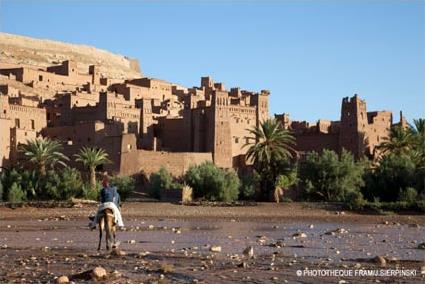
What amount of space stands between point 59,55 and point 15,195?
71145 millimetres

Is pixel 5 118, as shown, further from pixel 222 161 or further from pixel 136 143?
pixel 222 161

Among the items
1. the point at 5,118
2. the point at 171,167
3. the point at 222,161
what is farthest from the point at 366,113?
the point at 5,118

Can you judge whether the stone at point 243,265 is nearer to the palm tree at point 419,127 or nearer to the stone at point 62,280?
the stone at point 62,280

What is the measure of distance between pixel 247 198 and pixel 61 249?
99.8 feet

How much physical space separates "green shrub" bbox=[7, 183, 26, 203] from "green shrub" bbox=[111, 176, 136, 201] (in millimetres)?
5335

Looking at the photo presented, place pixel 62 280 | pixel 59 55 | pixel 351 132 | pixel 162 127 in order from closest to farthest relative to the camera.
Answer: pixel 62 280 < pixel 351 132 < pixel 162 127 < pixel 59 55

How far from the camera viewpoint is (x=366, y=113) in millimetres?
57000

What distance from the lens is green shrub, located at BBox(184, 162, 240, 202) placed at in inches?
1742

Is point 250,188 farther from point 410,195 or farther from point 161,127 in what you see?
point 161,127

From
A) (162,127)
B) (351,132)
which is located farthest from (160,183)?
(351,132)

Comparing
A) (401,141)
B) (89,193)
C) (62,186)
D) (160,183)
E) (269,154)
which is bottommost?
(89,193)

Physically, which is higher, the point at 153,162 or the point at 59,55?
the point at 59,55

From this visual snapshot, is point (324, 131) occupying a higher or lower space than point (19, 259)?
higher

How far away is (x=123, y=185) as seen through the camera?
144 feet
